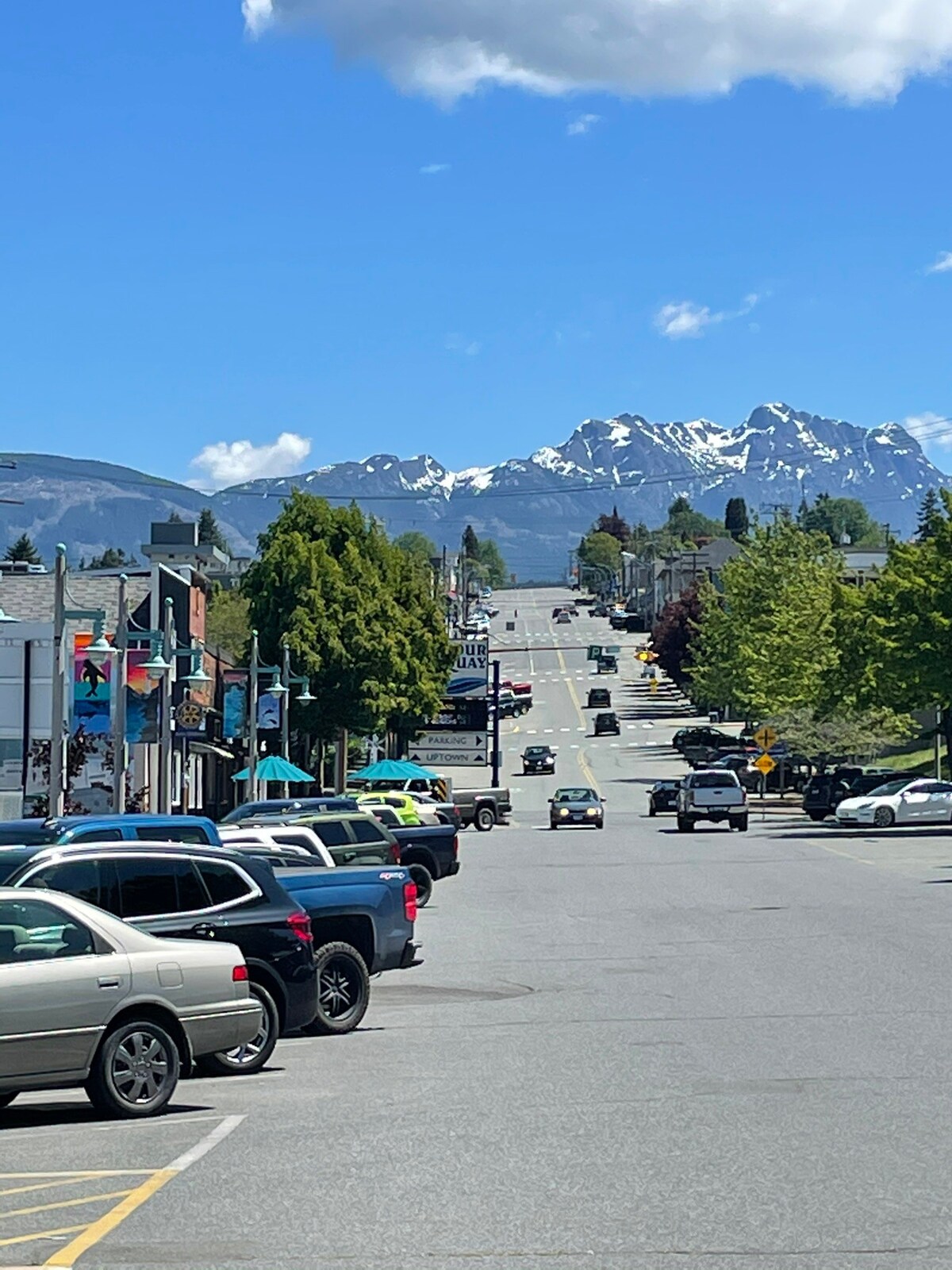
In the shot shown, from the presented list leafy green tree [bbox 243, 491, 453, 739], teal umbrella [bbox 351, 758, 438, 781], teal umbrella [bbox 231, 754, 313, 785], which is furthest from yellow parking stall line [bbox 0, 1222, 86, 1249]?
leafy green tree [bbox 243, 491, 453, 739]

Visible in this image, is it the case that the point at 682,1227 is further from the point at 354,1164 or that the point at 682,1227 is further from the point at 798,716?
the point at 798,716

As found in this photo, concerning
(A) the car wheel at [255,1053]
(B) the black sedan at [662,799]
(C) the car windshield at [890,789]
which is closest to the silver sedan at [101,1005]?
(A) the car wheel at [255,1053]

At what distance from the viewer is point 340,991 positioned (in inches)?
664

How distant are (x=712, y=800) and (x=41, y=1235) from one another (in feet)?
161

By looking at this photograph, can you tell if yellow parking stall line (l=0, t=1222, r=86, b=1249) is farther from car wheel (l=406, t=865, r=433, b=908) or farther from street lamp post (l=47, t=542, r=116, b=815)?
car wheel (l=406, t=865, r=433, b=908)

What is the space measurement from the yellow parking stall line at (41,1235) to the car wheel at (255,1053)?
5592 millimetres

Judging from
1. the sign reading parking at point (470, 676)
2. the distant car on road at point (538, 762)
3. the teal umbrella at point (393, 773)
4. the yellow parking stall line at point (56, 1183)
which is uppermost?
the sign reading parking at point (470, 676)

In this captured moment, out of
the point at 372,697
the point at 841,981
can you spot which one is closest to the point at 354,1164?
the point at 841,981

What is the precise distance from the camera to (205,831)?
1814cm

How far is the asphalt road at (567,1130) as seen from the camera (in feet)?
27.4

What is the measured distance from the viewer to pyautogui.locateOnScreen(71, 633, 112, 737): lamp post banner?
44.9 m

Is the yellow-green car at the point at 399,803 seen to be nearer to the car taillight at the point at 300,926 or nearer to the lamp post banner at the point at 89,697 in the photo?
the lamp post banner at the point at 89,697

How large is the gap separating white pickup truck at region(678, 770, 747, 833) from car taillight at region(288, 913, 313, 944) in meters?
42.3

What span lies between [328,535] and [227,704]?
58.8ft
